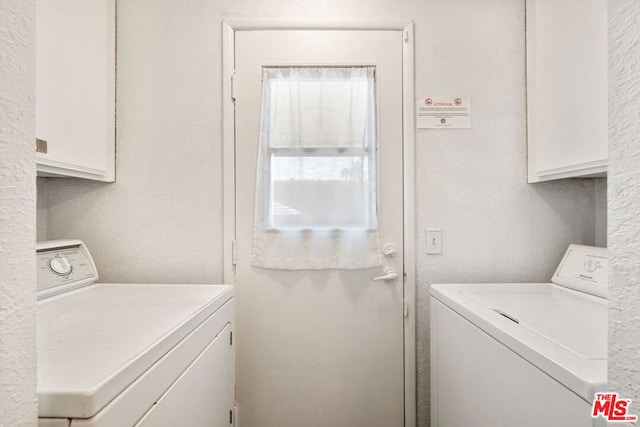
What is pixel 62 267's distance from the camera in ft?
4.08

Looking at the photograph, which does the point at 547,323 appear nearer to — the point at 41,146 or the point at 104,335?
the point at 104,335

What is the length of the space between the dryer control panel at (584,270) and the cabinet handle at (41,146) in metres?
2.10

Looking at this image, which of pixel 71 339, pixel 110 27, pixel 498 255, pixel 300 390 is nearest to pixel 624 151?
pixel 71 339

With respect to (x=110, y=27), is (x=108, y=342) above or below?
below

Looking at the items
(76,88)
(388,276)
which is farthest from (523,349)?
(76,88)

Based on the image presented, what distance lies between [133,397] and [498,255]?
1.55 meters

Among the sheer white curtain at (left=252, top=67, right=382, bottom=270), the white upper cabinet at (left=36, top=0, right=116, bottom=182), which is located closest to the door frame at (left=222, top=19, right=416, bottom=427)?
the sheer white curtain at (left=252, top=67, right=382, bottom=270)

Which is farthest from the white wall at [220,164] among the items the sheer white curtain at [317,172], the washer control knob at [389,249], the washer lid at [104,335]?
the washer lid at [104,335]

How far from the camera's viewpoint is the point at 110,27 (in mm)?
1432

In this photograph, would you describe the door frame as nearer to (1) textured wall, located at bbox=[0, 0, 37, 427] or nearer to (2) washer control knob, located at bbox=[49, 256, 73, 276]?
(2) washer control knob, located at bbox=[49, 256, 73, 276]

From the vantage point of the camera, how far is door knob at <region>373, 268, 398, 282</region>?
1447mm

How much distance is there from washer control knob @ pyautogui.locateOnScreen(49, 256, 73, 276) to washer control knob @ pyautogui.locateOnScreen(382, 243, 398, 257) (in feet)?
4.51

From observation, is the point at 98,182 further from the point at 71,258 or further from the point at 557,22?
the point at 557,22

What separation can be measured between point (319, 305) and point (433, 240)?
0.64 m
